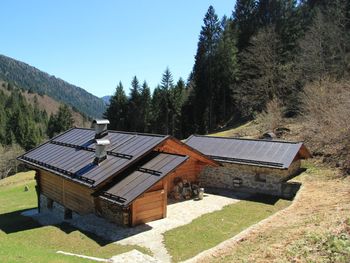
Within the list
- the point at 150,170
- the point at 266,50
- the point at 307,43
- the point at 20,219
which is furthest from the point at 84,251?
the point at 266,50

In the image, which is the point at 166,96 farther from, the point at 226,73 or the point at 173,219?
the point at 173,219

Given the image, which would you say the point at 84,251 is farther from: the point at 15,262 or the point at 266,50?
the point at 266,50

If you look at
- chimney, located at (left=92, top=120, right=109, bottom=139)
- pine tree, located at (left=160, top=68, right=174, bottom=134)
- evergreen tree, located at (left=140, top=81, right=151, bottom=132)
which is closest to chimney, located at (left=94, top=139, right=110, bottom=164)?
chimney, located at (left=92, top=120, right=109, bottom=139)

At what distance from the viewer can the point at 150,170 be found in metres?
15.3

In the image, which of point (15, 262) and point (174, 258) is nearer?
point (15, 262)

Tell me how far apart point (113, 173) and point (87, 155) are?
386cm

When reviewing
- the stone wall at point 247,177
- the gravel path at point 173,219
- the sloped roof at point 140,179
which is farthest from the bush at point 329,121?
the sloped roof at point 140,179

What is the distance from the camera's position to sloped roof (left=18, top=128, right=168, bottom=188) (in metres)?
15.9

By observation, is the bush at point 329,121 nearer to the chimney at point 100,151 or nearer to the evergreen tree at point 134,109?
the chimney at point 100,151

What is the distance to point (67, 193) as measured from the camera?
61.3ft

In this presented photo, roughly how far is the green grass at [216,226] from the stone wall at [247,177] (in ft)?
4.05

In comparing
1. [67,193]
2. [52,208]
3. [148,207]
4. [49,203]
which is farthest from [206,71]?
[148,207]

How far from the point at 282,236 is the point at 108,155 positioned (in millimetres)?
9596

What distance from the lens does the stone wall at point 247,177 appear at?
1983cm
